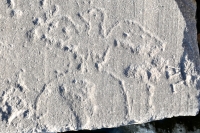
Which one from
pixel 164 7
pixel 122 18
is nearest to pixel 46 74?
pixel 122 18

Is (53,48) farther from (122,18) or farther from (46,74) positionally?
(122,18)

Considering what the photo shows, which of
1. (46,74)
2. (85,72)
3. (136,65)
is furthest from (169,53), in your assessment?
(46,74)

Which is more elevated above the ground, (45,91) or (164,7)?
(164,7)

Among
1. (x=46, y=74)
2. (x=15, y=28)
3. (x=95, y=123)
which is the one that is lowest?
(x=95, y=123)

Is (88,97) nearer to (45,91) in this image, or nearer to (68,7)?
(45,91)

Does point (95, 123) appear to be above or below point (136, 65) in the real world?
below
